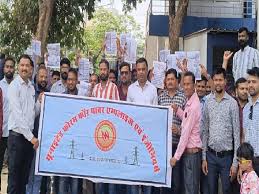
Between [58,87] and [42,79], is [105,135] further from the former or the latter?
[58,87]

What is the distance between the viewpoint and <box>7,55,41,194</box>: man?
20.5 feet

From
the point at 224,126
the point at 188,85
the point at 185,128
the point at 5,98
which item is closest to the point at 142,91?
the point at 188,85

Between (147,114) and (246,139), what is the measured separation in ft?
4.44

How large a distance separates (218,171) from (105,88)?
1928 millimetres

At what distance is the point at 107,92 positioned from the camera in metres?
6.93

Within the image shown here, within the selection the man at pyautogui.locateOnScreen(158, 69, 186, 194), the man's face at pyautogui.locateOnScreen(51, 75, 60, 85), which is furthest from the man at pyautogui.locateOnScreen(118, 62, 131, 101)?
the man's face at pyautogui.locateOnScreen(51, 75, 60, 85)

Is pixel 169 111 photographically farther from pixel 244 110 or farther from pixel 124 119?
pixel 244 110

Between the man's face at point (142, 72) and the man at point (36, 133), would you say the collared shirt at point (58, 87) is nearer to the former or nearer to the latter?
the man at point (36, 133)

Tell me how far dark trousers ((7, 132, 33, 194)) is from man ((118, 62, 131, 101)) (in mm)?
1580

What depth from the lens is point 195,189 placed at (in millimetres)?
6262

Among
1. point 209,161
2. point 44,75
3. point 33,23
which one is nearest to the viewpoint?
point 209,161

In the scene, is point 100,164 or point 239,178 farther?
point 100,164

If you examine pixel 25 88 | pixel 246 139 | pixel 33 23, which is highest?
pixel 33 23

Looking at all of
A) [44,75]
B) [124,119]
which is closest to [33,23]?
[44,75]
